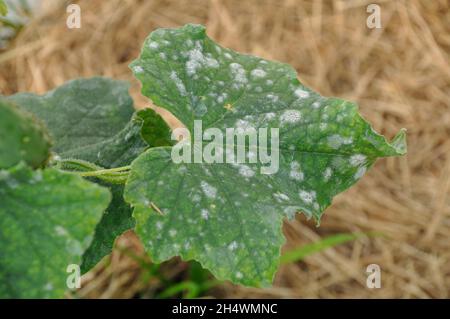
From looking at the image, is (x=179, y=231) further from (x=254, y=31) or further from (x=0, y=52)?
(x=0, y=52)

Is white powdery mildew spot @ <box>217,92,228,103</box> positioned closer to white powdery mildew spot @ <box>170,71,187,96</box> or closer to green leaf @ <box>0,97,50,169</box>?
white powdery mildew spot @ <box>170,71,187,96</box>

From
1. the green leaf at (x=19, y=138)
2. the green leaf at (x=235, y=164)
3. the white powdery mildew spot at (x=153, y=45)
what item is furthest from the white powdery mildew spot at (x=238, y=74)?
the green leaf at (x=19, y=138)

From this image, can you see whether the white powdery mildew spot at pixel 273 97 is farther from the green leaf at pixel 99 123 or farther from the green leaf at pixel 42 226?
the green leaf at pixel 42 226

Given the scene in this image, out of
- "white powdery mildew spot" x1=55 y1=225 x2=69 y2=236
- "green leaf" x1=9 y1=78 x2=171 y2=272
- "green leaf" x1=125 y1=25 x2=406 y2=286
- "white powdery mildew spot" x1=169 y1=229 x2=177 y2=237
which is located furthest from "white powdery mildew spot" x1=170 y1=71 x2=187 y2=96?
"white powdery mildew spot" x1=55 y1=225 x2=69 y2=236

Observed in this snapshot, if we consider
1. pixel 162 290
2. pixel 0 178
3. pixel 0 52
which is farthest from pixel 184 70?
pixel 0 52

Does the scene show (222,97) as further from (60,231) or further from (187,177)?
(60,231)

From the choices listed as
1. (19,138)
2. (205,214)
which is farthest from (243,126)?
(19,138)

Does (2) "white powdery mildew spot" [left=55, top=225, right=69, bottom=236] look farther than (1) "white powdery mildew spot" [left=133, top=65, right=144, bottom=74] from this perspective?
No
